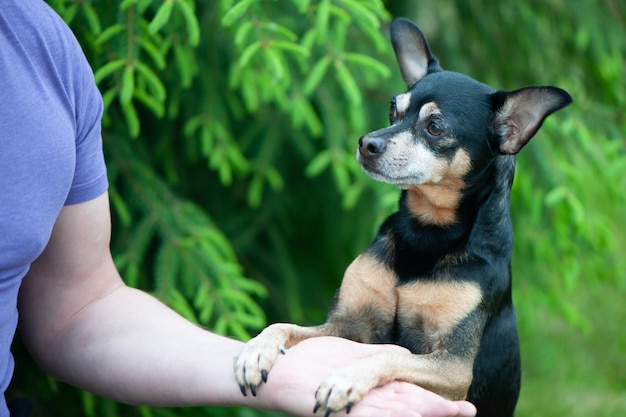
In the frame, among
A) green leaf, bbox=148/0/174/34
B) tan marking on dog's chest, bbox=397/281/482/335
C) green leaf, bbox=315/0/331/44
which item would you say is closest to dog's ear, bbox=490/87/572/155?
tan marking on dog's chest, bbox=397/281/482/335

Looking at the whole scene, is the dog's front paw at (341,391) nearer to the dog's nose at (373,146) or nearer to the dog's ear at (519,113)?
the dog's nose at (373,146)

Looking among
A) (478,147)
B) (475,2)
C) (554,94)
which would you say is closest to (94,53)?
(478,147)

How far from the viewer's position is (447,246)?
6.70 feet

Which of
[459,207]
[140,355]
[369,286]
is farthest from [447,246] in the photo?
[140,355]

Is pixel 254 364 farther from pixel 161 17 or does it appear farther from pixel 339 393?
pixel 161 17

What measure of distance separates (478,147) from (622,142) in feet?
5.85

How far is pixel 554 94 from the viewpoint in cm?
197

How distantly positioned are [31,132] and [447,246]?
108cm

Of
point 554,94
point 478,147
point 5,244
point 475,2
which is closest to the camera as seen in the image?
point 5,244

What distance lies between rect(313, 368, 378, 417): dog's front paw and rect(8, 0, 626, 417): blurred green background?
1.14 metres

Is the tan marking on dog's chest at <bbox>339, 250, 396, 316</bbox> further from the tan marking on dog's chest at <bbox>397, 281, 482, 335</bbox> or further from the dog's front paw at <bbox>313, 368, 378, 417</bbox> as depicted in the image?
the dog's front paw at <bbox>313, 368, 378, 417</bbox>

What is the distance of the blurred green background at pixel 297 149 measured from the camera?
272 centimetres

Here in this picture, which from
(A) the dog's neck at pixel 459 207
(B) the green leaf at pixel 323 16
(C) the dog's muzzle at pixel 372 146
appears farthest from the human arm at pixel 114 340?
(B) the green leaf at pixel 323 16

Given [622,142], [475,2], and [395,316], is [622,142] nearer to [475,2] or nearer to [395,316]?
[475,2]
